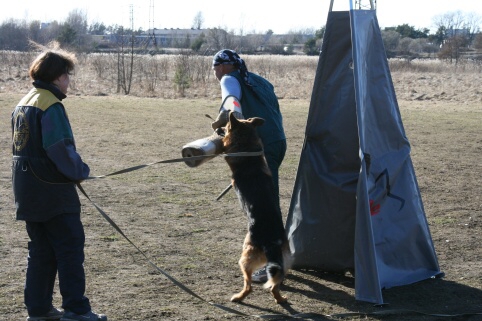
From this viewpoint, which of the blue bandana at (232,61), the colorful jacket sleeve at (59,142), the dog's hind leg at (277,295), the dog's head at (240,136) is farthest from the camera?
the blue bandana at (232,61)

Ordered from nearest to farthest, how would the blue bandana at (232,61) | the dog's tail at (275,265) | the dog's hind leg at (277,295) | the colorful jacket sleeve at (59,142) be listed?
the colorful jacket sleeve at (59,142), the dog's tail at (275,265), the dog's hind leg at (277,295), the blue bandana at (232,61)

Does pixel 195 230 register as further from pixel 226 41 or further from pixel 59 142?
pixel 226 41

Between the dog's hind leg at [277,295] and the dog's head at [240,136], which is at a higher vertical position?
Answer: the dog's head at [240,136]

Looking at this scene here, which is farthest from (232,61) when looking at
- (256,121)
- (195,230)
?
(195,230)

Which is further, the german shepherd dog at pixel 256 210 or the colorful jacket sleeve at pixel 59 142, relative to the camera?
the german shepherd dog at pixel 256 210

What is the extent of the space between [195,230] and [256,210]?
2426 millimetres

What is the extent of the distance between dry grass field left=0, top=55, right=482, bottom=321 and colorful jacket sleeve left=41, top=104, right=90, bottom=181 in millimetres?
1249

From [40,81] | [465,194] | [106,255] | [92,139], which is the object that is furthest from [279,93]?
[40,81]

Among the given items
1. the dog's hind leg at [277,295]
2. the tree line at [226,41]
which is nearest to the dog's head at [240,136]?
the dog's hind leg at [277,295]

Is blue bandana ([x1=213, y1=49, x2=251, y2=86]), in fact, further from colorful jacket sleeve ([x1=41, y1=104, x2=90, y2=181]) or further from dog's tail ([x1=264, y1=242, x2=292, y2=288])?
colorful jacket sleeve ([x1=41, y1=104, x2=90, y2=181])

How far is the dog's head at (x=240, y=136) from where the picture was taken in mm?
5398

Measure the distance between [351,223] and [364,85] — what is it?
1207 millimetres

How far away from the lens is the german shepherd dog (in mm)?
5156

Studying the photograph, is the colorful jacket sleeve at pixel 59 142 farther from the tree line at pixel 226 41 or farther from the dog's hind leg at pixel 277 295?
the tree line at pixel 226 41
